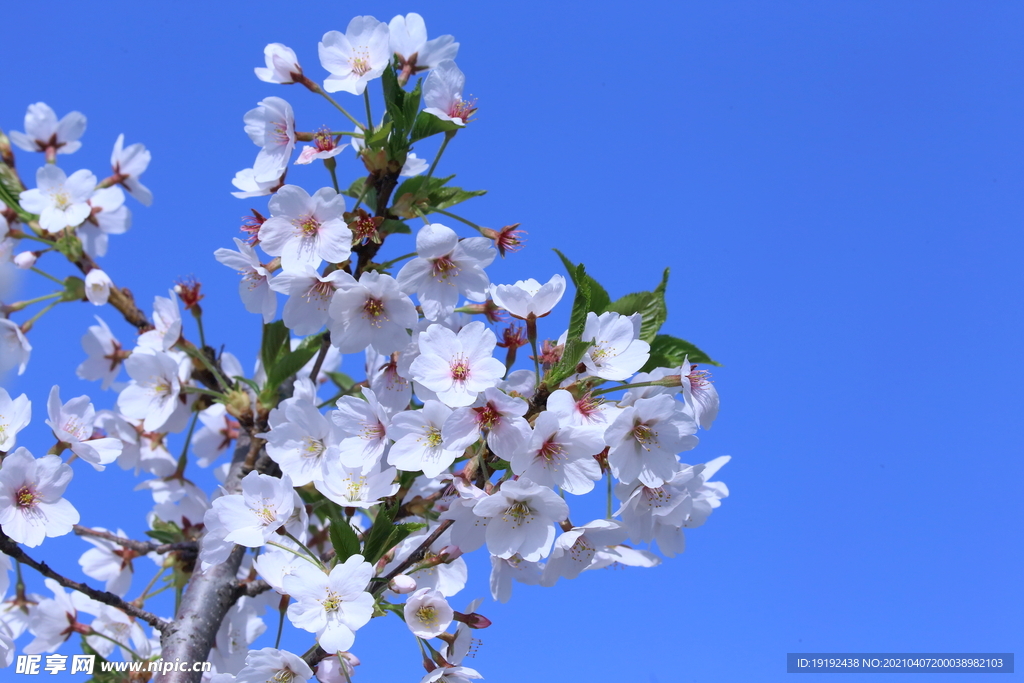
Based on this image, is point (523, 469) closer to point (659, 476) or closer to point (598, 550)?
point (659, 476)

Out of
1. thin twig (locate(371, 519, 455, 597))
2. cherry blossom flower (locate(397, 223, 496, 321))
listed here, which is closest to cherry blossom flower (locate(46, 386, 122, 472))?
thin twig (locate(371, 519, 455, 597))

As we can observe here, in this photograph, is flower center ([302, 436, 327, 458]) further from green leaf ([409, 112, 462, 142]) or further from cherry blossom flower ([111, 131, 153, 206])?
cherry blossom flower ([111, 131, 153, 206])

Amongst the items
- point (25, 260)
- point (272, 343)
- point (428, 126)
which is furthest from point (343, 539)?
point (25, 260)

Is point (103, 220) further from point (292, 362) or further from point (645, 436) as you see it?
point (645, 436)

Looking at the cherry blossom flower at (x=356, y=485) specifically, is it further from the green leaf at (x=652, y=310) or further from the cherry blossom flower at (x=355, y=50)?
the cherry blossom flower at (x=355, y=50)

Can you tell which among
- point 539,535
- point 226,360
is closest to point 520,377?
point 539,535
